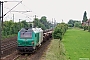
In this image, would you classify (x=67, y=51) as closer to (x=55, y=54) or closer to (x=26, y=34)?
(x=26, y=34)

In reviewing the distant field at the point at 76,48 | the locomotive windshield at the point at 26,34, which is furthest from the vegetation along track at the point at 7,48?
the distant field at the point at 76,48

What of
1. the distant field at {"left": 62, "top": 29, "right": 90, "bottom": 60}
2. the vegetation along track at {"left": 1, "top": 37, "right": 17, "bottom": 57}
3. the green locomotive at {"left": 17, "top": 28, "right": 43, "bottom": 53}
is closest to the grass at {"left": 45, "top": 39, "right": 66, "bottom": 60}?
the distant field at {"left": 62, "top": 29, "right": 90, "bottom": 60}

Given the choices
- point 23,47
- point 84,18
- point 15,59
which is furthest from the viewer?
point 84,18

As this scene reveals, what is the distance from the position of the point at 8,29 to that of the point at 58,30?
1923cm

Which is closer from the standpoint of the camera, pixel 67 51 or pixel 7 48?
pixel 67 51

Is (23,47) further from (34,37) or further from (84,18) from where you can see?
(84,18)

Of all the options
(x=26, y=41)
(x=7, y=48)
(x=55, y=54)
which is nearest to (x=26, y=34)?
(x=26, y=41)

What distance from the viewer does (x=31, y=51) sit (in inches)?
1093

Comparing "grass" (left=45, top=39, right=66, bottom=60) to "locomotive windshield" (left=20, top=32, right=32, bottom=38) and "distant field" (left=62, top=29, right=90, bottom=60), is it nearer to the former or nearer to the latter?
"distant field" (left=62, top=29, right=90, bottom=60)

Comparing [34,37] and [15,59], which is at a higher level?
[34,37]

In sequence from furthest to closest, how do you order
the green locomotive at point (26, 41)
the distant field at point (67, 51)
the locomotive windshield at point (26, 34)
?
the locomotive windshield at point (26, 34)
the green locomotive at point (26, 41)
the distant field at point (67, 51)

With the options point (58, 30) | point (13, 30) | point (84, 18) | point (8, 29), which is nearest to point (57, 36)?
point (58, 30)

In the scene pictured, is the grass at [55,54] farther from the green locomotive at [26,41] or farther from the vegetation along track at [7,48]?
the vegetation along track at [7,48]

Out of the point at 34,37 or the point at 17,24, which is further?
the point at 17,24
